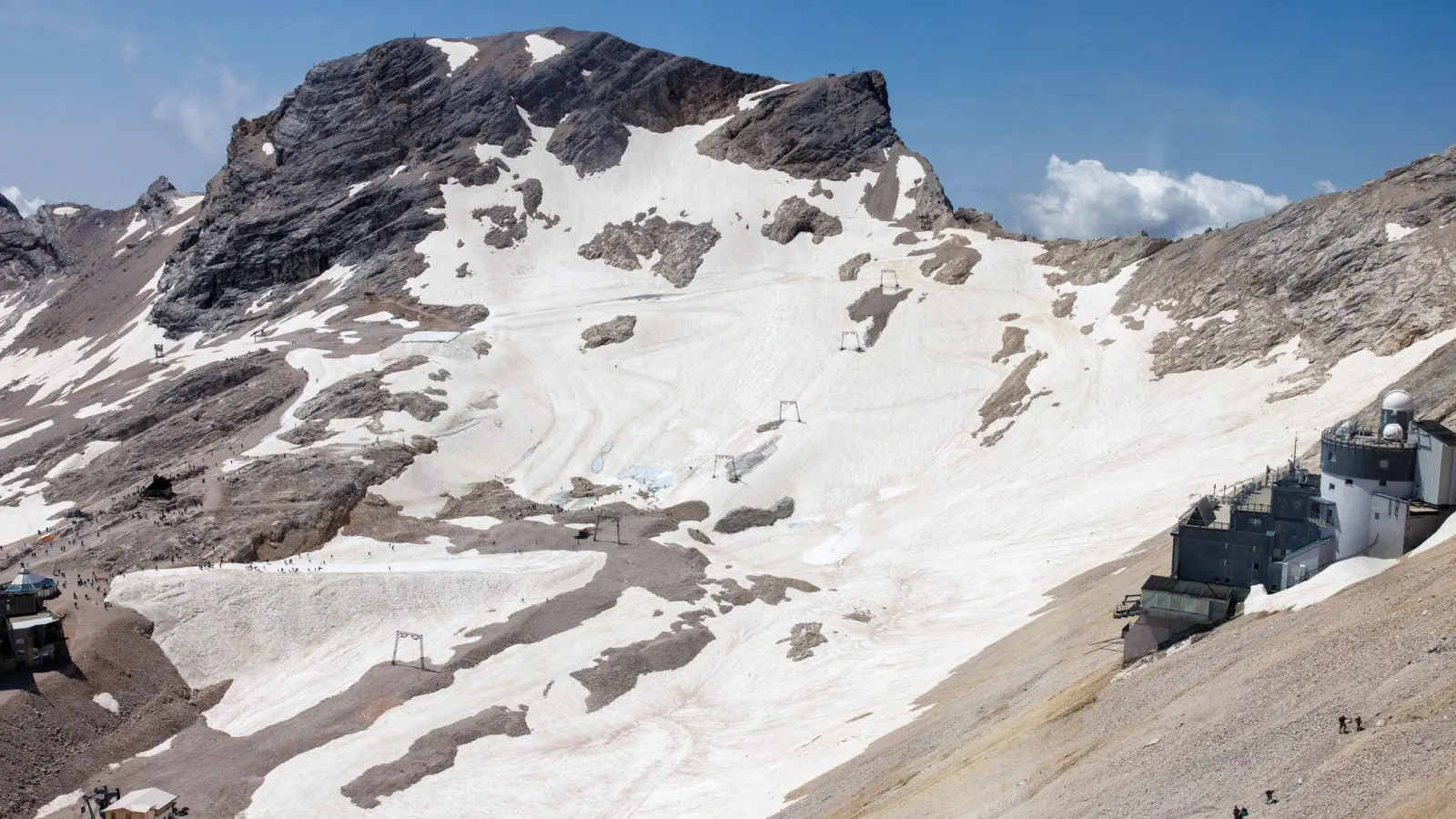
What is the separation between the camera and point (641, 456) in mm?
87062

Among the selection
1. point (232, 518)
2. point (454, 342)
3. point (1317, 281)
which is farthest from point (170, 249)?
point (1317, 281)

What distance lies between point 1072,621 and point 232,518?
54.0 meters

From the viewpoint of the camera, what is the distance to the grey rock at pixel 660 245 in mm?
119312

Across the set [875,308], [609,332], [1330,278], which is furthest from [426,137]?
[1330,278]

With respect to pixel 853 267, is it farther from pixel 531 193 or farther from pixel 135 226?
pixel 135 226

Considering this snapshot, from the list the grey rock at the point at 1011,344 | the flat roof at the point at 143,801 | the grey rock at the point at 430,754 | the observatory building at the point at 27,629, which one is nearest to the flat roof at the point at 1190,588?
the grey rock at the point at 430,754

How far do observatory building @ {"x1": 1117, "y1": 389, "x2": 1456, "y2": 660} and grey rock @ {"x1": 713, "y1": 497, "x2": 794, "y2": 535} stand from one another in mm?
42244

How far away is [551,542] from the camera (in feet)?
233

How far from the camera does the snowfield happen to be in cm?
4691

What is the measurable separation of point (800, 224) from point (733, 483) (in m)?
49.7

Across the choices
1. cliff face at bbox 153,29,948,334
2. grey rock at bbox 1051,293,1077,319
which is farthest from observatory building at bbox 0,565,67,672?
grey rock at bbox 1051,293,1077,319

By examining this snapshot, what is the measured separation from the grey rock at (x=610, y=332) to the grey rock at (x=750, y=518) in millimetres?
32066

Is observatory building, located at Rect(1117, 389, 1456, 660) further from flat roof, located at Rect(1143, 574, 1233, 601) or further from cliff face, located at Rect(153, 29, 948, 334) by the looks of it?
cliff face, located at Rect(153, 29, 948, 334)

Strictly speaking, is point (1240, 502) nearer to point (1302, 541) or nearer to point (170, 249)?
point (1302, 541)
